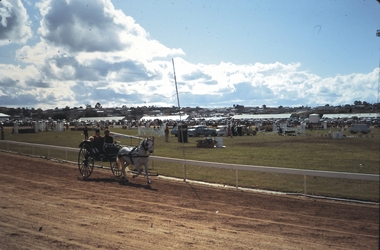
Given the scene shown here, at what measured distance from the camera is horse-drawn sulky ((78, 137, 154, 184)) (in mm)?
15285

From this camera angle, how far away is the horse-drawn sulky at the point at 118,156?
15.3 metres

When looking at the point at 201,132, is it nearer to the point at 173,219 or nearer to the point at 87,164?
the point at 87,164

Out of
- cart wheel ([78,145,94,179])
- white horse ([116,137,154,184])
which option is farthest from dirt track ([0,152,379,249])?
cart wheel ([78,145,94,179])

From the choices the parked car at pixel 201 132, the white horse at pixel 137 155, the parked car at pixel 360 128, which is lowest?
the parked car at pixel 201 132

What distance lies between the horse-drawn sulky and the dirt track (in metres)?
1.25

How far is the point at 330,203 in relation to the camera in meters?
11.1

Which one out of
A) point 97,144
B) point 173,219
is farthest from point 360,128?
point 173,219

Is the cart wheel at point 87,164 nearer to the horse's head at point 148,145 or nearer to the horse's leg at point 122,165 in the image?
the horse's leg at point 122,165

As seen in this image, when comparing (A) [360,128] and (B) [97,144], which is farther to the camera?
(A) [360,128]

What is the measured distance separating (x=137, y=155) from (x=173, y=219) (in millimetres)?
6200

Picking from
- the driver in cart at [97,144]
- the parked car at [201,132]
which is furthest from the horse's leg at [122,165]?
the parked car at [201,132]

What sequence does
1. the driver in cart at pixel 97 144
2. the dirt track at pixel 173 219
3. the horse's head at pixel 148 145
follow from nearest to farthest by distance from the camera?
the dirt track at pixel 173 219, the horse's head at pixel 148 145, the driver in cart at pixel 97 144

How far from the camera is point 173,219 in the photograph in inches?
371

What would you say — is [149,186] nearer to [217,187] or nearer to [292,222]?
[217,187]
